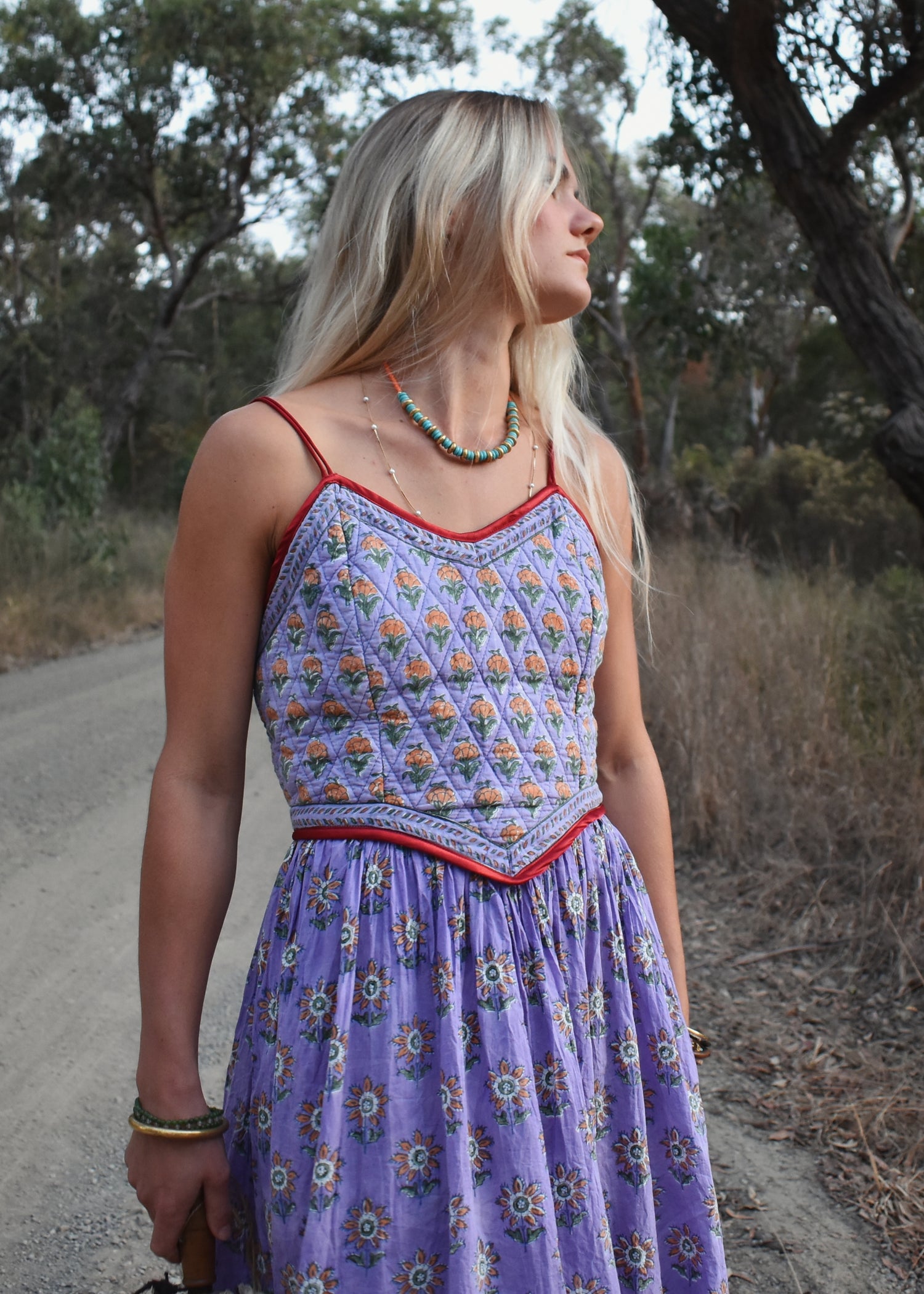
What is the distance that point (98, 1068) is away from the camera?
312cm

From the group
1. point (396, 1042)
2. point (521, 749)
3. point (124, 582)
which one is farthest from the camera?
point (124, 582)

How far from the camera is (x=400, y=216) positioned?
142cm

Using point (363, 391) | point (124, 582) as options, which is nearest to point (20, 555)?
point (124, 582)

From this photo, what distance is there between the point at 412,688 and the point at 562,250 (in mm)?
619

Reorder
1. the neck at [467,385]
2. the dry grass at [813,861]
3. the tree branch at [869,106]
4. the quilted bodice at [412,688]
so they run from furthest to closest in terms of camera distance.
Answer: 1. the tree branch at [869,106]
2. the dry grass at [813,861]
3. the neck at [467,385]
4. the quilted bodice at [412,688]

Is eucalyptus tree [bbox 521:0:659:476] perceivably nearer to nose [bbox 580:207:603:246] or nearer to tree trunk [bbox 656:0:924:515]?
tree trunk [bbox 656:0:924:515]

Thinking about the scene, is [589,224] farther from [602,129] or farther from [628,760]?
[602,129]

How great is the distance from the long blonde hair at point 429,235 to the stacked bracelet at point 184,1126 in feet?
2.75

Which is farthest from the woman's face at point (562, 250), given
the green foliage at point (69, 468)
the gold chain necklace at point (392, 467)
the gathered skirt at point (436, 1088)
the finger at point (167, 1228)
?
the green foliage at point (69, 468)

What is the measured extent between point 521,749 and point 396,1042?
1.14 feet

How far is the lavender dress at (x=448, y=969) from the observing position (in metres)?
1.16

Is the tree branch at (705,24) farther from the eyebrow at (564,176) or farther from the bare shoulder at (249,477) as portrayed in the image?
the bare shoulder at (249,477)

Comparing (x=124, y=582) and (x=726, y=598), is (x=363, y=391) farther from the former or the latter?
(x=124, y=582)

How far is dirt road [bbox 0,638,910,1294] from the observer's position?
2346 mm
